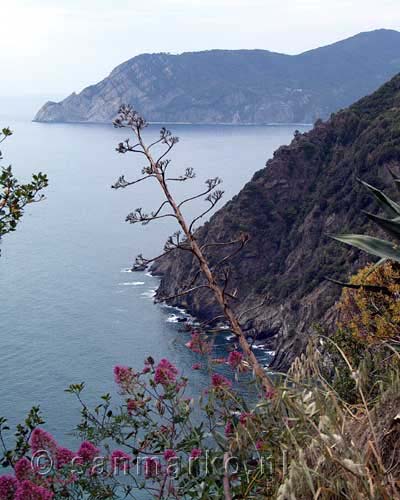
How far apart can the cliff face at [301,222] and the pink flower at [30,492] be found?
48438mm

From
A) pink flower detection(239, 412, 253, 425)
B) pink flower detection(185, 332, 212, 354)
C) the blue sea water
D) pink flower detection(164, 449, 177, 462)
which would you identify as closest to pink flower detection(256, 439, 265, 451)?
pink flower detection(239, 412, 253, 425)

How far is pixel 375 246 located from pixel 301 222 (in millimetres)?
68178

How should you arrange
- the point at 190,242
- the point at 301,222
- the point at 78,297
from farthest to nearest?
the point at 301,222 < the point at 78,297 < the point at 190,242

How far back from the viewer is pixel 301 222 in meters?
72.1

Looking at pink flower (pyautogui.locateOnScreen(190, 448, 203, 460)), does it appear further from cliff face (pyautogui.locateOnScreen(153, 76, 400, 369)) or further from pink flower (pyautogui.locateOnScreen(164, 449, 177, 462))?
cliff face (pyautogui.locateOnScreen(153, 76, 400, 369))

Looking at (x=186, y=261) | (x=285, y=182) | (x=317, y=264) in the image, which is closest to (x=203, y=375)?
(x=317, y=264)

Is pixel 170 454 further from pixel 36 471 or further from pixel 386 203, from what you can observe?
pixel 386 203

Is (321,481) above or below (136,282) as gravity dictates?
above

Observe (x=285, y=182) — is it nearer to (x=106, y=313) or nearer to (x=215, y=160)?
(x=106, y=313)

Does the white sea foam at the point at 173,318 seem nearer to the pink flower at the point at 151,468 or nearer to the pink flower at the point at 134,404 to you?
the pink flower at the point at 134,404

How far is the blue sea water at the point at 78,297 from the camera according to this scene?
46906 millimetres

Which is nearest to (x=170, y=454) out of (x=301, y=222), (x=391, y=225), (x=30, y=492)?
(x=30, y=492)

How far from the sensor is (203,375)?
151 feet

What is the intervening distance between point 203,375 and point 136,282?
3081 cm
